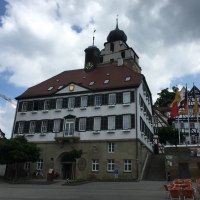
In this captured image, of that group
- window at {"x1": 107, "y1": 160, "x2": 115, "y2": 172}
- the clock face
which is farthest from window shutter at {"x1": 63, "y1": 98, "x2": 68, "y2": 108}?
window at {"x1": 107, "y1": 160, "x2": 115, "y2": 172}

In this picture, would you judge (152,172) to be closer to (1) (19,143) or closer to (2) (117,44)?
(1) (19,143)

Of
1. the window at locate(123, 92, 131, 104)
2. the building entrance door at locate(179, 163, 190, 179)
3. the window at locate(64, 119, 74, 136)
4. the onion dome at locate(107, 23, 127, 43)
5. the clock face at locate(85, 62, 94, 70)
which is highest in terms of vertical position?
the onion dome at locate(107, 23, 127, 43)

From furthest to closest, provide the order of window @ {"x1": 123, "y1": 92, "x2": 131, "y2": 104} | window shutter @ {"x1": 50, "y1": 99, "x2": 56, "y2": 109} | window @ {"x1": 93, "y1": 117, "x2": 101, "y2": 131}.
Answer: window shutter @ {"x1": 50, "y1": 99, "x2": 56, "y2": 109} → window @ {"x1": 93, "y1": 117, "x2": 101, "y2": 131} → window @ {"x1": 123, "y1": 92, "x2": 131, "y2": 104}

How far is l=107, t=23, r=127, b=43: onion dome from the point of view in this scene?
65000 mm

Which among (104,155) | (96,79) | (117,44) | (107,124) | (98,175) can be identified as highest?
(117,44)

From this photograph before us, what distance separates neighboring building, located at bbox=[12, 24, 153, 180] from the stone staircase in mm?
1075

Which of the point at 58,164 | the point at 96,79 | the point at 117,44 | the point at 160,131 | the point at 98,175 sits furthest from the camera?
the point at 117,44

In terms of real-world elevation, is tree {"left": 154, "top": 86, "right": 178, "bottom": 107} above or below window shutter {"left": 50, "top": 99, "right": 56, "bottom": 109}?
above

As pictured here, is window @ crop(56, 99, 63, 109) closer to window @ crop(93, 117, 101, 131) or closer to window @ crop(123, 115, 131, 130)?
window @ crop(93, 117, 101, 131)

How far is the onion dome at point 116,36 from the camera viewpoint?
6500 cm

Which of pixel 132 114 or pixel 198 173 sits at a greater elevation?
pixel 132 114

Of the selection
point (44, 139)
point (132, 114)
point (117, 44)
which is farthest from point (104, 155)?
point (117, 44)

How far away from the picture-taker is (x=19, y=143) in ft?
117

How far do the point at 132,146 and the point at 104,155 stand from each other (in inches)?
145
